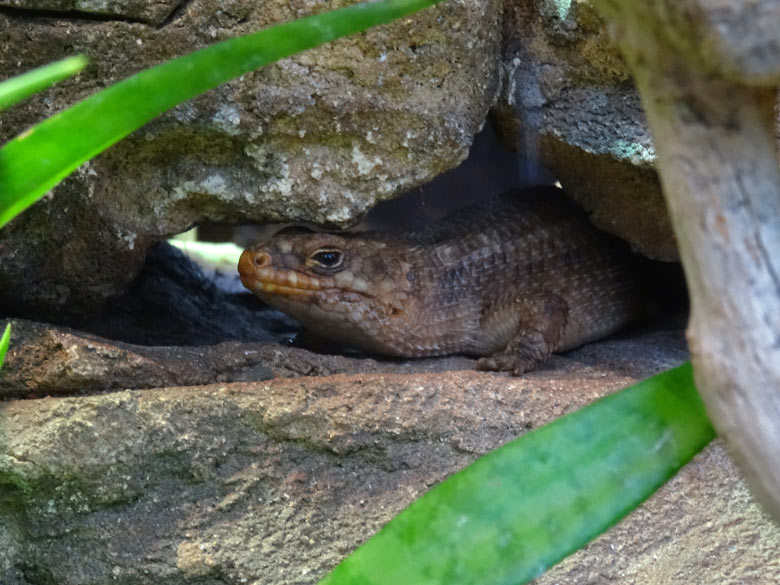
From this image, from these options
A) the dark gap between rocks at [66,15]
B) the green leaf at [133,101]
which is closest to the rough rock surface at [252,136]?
the dark gap between rocks at [66,15]

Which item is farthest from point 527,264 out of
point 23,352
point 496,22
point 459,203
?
point 23,352

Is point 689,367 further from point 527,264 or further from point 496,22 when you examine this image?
point 527,264

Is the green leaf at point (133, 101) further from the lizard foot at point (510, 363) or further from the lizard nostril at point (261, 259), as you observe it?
the lizard nostril at point (261, 259)

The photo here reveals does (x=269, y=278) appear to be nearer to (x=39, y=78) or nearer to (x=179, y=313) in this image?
(x=179, y=313)

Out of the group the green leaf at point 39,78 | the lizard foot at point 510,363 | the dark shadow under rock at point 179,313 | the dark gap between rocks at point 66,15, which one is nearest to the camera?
the green leaf at point 39,78

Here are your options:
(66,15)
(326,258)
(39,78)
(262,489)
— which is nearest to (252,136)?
(66,15)

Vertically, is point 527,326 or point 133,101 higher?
point 133,101

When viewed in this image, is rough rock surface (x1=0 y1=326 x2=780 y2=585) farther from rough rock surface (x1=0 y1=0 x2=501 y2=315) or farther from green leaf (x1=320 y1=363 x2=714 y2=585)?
green leaf (x1=320 y1=363 x2=714 y2=585)
